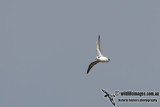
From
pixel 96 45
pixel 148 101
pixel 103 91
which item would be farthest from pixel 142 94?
pixel 96 45

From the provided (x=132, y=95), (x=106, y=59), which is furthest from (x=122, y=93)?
(x=106, y=59)

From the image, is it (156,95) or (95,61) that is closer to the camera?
(95,61)

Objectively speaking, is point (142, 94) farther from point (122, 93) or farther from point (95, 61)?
point (95, 61)

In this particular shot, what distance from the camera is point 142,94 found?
131250 millimetres

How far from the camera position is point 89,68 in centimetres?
12338

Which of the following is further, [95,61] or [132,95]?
[132,95]

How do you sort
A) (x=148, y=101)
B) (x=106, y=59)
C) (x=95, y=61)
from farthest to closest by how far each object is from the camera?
(x=148, y=101), (x=95, y=61), (x=106, y=59)

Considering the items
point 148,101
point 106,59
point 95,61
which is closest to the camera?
point 106,59

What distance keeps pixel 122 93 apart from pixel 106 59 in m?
22.8

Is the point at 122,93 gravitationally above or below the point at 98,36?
below

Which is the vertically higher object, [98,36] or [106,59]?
[98,36]

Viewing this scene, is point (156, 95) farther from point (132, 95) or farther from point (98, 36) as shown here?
point (98, 36)

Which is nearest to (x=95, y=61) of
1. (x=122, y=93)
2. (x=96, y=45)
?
(x=96, y=45)

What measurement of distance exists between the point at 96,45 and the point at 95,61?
3.95 meters
